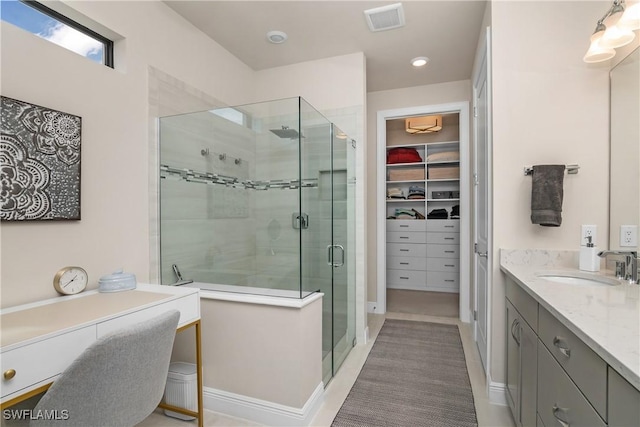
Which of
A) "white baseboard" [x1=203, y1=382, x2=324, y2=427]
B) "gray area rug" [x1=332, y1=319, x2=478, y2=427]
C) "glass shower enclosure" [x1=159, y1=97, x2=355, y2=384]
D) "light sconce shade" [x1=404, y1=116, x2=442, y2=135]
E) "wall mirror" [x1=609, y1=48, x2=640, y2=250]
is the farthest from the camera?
"light sconce shade" [x1=404, y1=116, x2=442, y2=135]

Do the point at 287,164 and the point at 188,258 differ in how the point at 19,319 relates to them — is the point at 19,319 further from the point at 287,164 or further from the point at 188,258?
the point at 287,164

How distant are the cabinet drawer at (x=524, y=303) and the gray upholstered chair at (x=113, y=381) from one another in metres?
1.54

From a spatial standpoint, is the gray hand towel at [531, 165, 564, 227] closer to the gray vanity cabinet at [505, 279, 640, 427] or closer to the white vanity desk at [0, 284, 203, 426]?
the gray vanity cabinet at [505, 279, 640, 427]

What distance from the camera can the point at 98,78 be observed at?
1812mm

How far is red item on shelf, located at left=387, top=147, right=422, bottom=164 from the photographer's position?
502cm

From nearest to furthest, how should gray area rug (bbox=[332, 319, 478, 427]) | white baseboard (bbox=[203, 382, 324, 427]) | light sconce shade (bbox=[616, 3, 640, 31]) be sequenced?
light sconce shade (bbox=[616, 3, 640, 31]), white baseboard (bbox=[203, 382, 324, 427]), gray area rug (bbox=[332, 319, 478, 427])

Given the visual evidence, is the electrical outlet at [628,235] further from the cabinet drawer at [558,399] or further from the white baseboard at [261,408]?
the white baseboard at [261,408]

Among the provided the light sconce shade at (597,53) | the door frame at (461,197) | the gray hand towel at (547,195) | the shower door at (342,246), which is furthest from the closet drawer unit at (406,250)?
the light sconce shade at (597,53)

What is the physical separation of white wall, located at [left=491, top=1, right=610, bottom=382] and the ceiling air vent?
0.67 m

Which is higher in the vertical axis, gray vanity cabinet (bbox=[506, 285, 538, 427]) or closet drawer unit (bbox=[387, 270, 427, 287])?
gray vanity cabinet (bbox=[506, 285, 538, 427])

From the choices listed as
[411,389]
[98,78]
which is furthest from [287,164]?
[411,389]

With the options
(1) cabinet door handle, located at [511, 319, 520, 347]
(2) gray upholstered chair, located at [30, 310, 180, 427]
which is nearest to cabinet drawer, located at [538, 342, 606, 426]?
(1) cabinet door handle, located at [511, 319, 520, 347]

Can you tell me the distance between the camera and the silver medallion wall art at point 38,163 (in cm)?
141

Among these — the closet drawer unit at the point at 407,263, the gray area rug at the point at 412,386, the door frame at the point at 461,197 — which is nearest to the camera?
the gray area rug at the point at 412,386
